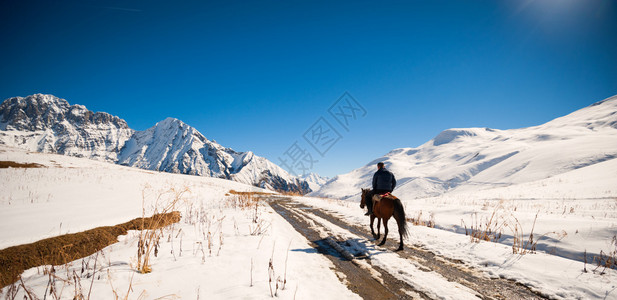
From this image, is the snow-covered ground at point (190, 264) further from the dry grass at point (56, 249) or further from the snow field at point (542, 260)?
the snow field at point (542, 260)

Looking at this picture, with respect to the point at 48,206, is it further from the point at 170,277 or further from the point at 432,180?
the point at 432,180

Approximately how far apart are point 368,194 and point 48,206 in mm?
14725

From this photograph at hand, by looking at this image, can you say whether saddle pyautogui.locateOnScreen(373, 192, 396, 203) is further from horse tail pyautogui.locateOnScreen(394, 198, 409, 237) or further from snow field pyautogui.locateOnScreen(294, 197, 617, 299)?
snow field pyautogui.locateOnScreen(294, 197, 617, 299)

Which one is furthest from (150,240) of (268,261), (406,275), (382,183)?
(382,183)

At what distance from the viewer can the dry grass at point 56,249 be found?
4.98 metres

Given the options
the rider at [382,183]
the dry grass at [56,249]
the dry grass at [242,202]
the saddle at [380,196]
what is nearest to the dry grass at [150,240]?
the dry grass at [56,249]

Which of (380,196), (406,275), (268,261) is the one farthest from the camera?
(380,196)

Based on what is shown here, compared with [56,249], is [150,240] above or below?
above

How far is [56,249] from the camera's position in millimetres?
5773

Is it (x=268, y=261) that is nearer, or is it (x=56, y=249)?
(x=268, y=261)

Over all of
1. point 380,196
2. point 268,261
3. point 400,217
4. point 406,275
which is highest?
point 380,196

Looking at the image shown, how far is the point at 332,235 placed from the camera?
775 cm

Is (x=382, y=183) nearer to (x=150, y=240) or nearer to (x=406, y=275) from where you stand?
(x=406, y=275)

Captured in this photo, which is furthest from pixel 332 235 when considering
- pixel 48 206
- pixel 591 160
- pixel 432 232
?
pixel 591 160
